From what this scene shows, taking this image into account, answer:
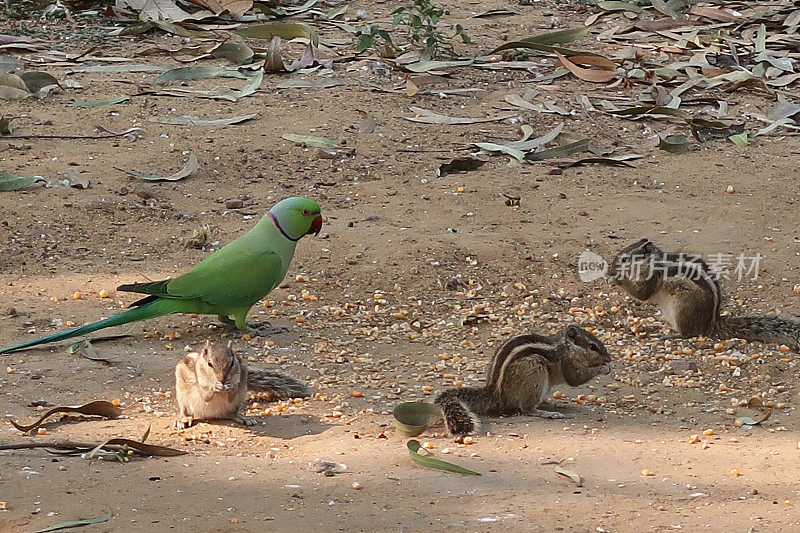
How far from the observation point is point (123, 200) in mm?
7316

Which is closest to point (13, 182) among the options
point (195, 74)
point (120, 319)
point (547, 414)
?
point (120, 319)

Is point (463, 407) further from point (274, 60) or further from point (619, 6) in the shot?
point (619, 6)

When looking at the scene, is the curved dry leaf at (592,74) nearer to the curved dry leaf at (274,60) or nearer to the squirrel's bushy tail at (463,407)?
the curved dry leaf at (274,60)

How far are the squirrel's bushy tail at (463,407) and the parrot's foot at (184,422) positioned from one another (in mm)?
979

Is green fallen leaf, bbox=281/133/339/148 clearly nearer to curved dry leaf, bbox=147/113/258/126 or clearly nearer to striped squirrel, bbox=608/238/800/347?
curved dry leaf, bbox=147/113/258/126

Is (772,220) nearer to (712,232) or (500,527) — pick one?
(712,232)

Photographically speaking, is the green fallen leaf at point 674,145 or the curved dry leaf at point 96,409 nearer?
the curved dry leaf at point 96,409

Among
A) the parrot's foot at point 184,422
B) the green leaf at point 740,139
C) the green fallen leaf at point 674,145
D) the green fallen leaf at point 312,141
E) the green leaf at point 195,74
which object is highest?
the green leaf at point 740,139

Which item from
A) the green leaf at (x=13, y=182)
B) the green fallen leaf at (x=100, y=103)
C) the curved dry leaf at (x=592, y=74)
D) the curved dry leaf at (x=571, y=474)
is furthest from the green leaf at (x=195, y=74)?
the curved dry leaf at (x=571, y=474)

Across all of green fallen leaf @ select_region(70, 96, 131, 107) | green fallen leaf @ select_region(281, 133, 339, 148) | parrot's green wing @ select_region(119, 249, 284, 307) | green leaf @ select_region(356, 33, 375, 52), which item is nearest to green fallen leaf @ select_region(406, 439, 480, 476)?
parrot's green wing @ select_region(119, 249, 284, 307)

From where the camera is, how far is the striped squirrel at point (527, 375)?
182 inches

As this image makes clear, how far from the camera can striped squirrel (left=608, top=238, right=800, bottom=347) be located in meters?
5.56

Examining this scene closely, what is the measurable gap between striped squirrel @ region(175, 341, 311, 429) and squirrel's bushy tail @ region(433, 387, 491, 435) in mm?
791

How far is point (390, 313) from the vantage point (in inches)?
234
